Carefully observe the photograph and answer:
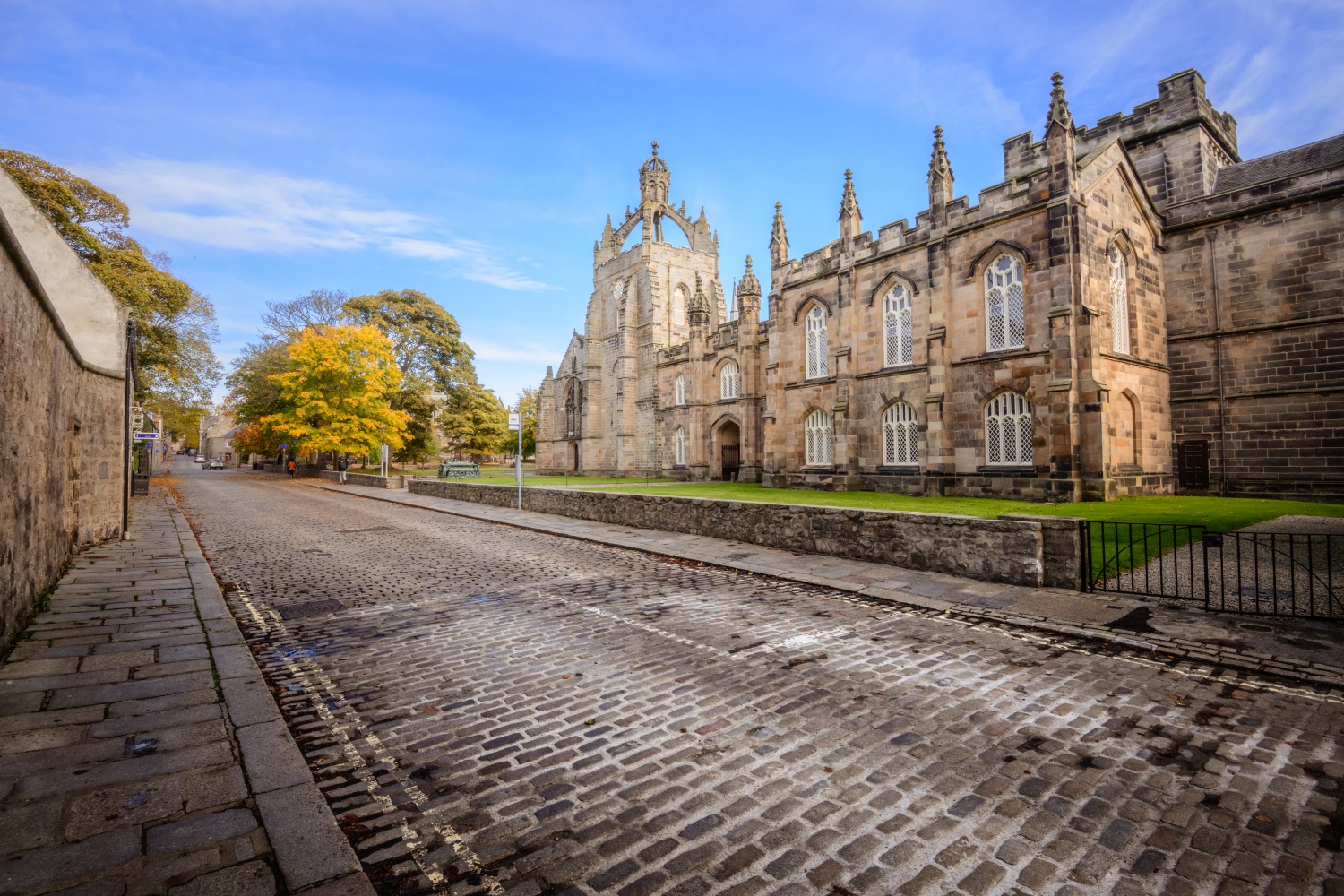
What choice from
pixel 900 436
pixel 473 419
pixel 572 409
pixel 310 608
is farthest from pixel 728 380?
pixel 310 608

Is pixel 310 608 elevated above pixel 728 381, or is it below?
below

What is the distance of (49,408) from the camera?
780 cm

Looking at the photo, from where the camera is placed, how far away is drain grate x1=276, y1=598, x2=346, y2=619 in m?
7.54

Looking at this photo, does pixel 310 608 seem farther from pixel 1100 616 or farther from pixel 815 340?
pixel 815 340

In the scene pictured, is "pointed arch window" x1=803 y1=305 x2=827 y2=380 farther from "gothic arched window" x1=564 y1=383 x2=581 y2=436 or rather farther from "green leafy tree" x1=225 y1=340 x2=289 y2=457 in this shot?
"green leafy tree" x1=225 y1=340 x2=289 y2=457

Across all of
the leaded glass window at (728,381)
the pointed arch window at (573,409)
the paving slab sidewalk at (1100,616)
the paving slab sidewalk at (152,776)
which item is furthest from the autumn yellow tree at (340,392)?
the paving slab sidewalk at (152,776)

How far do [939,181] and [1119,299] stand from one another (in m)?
7.42

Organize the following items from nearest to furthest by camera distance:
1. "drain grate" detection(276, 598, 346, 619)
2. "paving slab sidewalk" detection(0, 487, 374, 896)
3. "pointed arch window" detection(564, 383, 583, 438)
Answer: "paving slab sidewalk" detection(0, 487, 374, 896), "drain grate" detection(276, 598, 346, 619), "pointed arch window" detection(564, 383, 583, 438)

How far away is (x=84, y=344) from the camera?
37.9ft

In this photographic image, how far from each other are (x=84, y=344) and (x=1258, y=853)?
17227 mm

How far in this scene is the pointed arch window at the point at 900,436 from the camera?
903 inches

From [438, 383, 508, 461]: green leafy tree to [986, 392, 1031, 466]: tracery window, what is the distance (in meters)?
41.6

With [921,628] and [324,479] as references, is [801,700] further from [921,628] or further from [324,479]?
[324,479]

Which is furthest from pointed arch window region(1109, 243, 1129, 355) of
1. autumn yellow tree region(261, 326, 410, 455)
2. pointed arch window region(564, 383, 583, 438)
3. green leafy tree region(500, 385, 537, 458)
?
green leafy tree region(500, 385, 537, 458)
